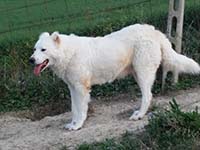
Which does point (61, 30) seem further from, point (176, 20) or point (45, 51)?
point (45, 51)

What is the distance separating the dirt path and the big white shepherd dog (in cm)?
21

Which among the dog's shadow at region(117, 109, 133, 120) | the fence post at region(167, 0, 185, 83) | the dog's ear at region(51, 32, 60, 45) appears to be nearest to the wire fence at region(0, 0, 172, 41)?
the fence post at region(167, 0, 185, 83)

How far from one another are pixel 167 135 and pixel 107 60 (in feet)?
5.52

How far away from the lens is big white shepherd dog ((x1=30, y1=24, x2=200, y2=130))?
7684 mm

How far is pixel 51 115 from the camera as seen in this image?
A: 8.53 m

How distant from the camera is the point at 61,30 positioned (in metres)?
10.2

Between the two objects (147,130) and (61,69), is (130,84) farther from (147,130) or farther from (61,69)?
(147,130)

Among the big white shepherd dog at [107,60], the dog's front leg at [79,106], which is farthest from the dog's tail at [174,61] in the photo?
the dog's front leg at [79,106]

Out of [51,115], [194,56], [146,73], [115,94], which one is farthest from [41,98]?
[194,56]

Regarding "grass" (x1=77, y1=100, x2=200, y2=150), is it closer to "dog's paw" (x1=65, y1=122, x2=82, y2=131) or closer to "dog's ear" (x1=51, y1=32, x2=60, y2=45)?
"dog's paw" (x1=65, y1=122, x2=82, y2=131)

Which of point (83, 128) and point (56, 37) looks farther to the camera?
point (83, 128)

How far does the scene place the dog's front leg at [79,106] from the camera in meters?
7.79

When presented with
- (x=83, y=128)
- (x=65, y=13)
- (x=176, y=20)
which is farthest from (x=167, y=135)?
(x=65, y=13)

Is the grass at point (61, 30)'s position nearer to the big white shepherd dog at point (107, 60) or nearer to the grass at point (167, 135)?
the big white shepherd dog at point (107, 60)
